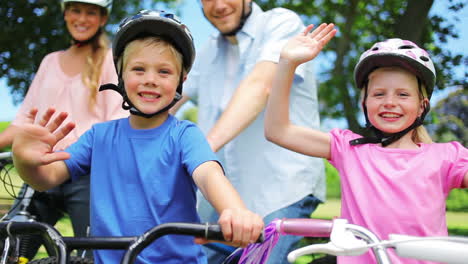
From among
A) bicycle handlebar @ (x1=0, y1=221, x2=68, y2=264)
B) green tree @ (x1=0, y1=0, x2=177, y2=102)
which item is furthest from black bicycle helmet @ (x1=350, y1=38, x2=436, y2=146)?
green tree @ (x1=0, y1=0, x2=177, y2=102)

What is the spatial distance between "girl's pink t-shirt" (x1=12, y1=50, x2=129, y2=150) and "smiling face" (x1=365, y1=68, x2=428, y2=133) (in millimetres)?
1461

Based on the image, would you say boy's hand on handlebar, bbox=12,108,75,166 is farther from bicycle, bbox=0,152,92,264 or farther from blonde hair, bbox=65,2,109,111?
blonde hair, bbox=65,2,109,111

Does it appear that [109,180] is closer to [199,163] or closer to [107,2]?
[199,163]

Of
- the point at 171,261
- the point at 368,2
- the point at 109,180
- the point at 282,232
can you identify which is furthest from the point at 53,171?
the point at 368,2

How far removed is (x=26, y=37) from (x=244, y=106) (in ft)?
22.9

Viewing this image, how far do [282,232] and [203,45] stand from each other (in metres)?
2.32

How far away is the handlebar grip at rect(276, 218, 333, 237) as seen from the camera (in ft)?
6.81

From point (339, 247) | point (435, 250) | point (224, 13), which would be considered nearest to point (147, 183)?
point (339, 247)

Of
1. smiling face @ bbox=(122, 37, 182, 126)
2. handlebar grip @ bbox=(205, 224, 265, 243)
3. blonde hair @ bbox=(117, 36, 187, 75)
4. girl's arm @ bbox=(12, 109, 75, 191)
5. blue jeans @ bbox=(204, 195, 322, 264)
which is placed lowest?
blue jeans @ bbox=(204, 195, 322, 264)

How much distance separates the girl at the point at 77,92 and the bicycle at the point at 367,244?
1811 millimetres

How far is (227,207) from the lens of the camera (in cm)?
222

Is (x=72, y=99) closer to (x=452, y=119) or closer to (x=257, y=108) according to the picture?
(x=257, y=108)

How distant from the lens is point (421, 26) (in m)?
7.14

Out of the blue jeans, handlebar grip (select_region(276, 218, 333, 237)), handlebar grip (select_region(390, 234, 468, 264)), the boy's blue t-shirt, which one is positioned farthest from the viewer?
the blue jeans
